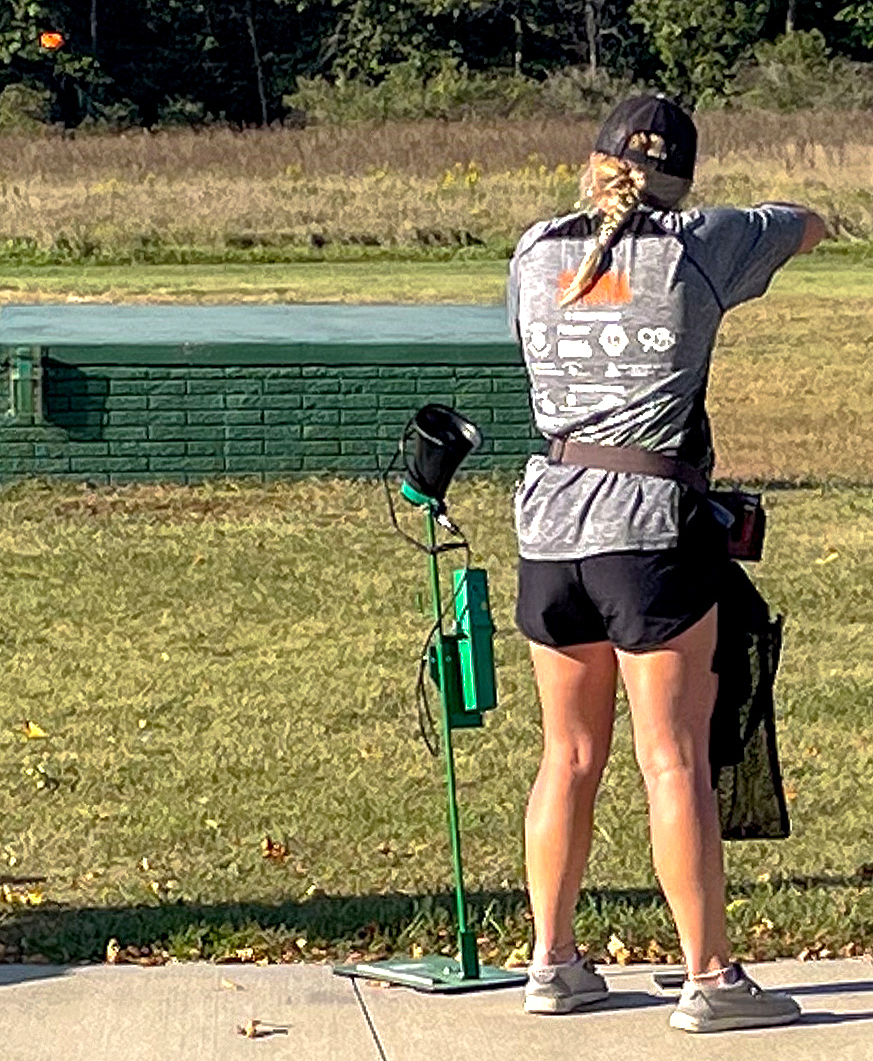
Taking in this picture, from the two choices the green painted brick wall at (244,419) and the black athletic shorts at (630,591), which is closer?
the black athletic shorts at (630,591)

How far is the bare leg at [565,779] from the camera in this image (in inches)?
192

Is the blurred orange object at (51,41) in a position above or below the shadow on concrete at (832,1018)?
above

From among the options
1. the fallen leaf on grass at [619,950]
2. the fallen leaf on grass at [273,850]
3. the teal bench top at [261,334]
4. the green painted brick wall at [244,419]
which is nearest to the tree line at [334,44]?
the teal bench top at [261,334]

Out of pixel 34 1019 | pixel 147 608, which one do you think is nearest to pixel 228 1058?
pixel 34 1019

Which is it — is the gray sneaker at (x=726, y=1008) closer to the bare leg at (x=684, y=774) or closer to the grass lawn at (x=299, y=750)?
the bare leg at (x=684, y=774)

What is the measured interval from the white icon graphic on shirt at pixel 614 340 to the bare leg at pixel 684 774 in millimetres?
516

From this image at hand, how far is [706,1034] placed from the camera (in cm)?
485

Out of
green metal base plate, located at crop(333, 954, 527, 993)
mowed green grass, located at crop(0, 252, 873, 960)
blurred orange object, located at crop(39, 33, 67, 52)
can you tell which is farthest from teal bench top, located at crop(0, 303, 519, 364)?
blurred orange object, located at crop(39, 33, 67, 52)

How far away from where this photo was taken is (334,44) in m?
68.1

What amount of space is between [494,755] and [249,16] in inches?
2446

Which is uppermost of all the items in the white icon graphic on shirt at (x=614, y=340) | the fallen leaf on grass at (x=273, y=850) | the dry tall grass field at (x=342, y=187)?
the dry tall grass field at (x=342, y=187)

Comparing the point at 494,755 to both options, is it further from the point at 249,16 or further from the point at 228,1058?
the point at 249,16

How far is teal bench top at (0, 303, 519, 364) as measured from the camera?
483 inches

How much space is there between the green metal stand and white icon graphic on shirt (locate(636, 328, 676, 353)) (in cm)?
56
